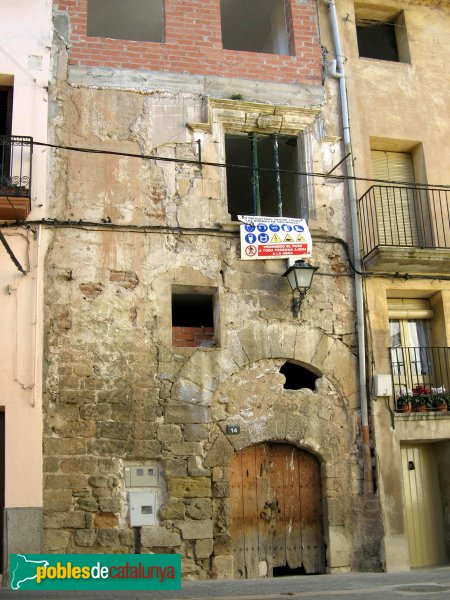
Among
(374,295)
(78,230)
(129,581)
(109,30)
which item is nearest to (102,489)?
(129,581)

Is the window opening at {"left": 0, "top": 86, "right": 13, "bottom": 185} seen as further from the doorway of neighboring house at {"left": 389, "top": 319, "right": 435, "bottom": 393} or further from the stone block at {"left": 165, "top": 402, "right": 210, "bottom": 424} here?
the doorway of neighboring house at {"left": 389, "top": 319, "right": 435, "bottom": 393}

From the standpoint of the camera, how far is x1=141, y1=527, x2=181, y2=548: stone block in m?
9.18

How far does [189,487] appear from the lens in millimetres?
9484

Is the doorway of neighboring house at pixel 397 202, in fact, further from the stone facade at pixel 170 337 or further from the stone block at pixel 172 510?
the stone block at pixel 172 510

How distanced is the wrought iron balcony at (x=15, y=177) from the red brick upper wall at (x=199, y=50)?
1.68 m

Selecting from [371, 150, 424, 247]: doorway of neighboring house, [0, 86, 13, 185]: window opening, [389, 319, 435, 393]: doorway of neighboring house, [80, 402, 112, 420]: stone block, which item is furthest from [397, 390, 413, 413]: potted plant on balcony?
[0, 86, 13, 185]: window opening

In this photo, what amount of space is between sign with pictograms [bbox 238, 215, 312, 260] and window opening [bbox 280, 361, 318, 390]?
5.30ft

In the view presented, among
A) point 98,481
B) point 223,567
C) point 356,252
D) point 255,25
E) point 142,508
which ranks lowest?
point 223,567

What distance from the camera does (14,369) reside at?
30.6 ft

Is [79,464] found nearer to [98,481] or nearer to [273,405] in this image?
[98,481]

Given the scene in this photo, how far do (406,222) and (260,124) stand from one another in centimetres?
285

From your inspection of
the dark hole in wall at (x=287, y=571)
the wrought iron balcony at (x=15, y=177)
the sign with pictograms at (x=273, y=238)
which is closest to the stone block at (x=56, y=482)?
the dark hole in wall at (x=287, y=571)

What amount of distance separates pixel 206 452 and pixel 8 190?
421cm

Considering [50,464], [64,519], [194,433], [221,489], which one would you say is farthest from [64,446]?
[221,489]
